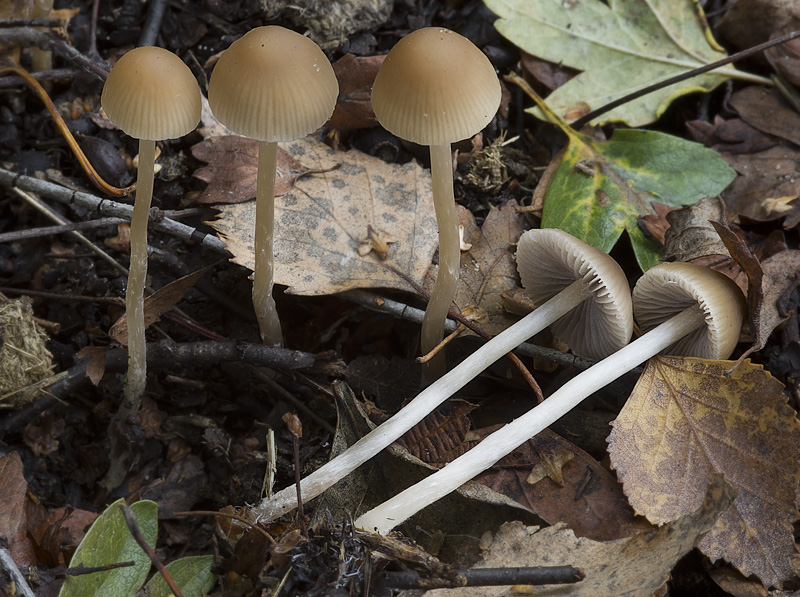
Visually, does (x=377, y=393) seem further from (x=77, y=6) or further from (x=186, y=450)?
(x=77, y=6)

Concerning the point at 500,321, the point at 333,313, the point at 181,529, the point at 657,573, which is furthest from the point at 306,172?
the point at 657,573

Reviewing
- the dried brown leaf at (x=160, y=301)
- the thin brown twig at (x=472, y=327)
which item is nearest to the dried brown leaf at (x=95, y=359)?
the dried brown leaf at (x=160, y=301)

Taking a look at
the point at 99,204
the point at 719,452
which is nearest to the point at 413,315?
the point at 719,452

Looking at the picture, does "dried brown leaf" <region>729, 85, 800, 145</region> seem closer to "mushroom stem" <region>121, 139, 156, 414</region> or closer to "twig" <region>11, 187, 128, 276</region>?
"mushroom stem" <region>121, 139, 156, 414</region>

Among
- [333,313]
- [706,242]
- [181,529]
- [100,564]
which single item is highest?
[706,242]

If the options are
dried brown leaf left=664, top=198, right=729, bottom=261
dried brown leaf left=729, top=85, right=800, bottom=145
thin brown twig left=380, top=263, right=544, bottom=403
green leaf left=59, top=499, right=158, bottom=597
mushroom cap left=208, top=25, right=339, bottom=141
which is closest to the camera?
mushroom cap left=208, top=25, right=339, bottom=141

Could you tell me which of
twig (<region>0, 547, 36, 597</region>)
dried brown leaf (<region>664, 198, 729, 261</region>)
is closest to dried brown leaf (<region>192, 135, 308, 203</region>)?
twig (<region>0, 547, 36, 597</region>)

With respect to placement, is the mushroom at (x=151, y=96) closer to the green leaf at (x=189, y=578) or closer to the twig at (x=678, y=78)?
the green leaf at (x=189, y=578)
